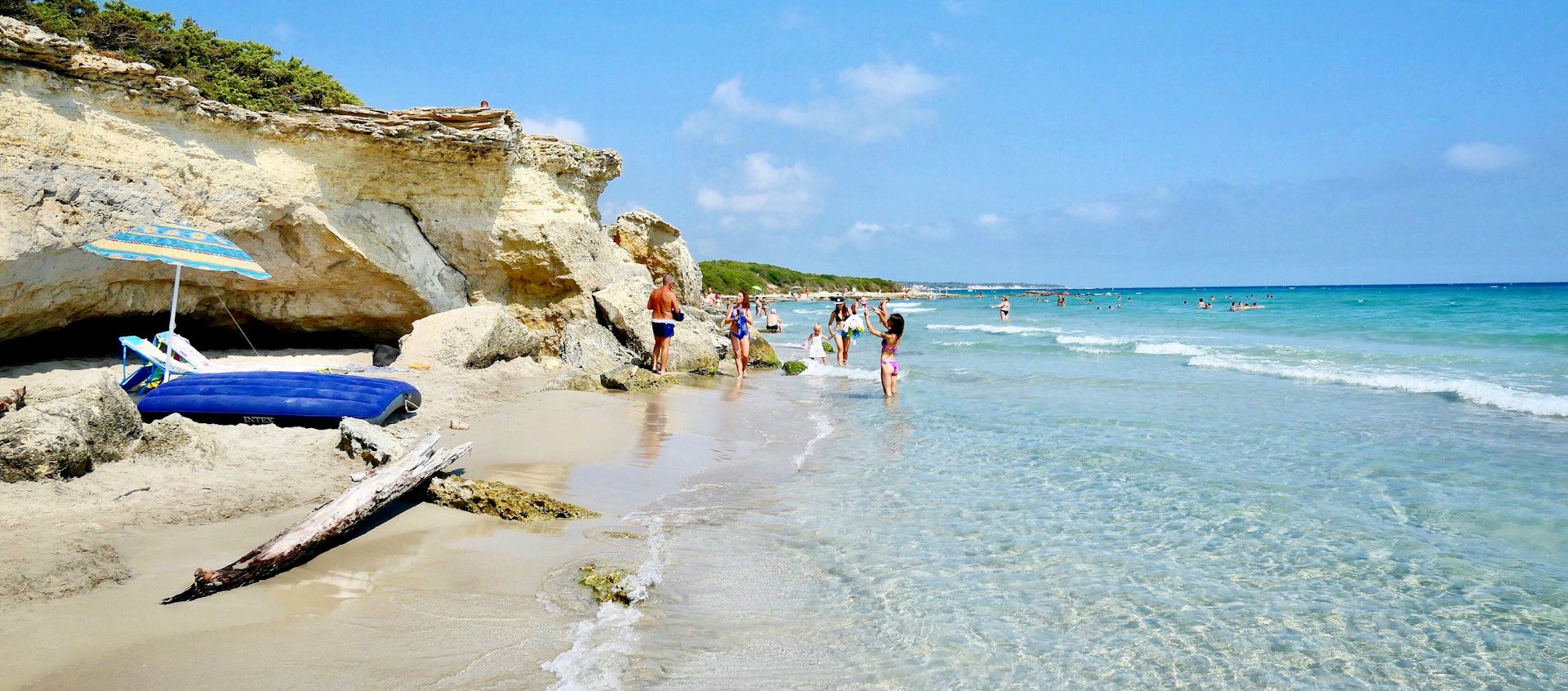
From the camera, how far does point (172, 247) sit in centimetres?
845

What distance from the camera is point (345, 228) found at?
1245cm

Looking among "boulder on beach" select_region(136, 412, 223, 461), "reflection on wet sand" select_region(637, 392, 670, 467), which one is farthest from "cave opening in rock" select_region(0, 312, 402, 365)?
"reflection on wet sand" select_region(637, 392, 670, 467)

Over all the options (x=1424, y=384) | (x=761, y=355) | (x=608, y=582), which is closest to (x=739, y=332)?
(x=761, y=355)

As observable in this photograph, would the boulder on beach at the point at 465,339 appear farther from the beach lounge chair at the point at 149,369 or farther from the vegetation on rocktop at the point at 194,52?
the vegetation on rocktop at the point at 194,52

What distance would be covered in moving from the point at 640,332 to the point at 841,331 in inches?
188

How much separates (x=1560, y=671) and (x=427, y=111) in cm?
1431

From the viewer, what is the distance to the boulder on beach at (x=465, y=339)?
11.6 m

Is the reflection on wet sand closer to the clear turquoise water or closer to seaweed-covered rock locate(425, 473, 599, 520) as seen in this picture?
the clear turquoise water

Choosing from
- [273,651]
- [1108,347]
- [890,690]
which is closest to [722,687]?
[890,690]

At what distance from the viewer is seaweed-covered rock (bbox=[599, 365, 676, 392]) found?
464 inches

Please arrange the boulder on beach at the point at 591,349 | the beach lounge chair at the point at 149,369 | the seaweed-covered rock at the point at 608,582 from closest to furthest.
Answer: the seaweed-covered rock at the point at 608,582
the beach lounge chair at the point at 149,369
the boulder on beach at the point at 591,349

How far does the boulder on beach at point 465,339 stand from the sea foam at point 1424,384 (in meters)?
14.0

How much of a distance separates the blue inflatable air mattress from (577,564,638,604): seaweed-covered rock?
3.71 m

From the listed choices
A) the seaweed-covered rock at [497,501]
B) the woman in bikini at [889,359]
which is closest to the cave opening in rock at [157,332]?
the seaweed-covered rock at [497,501]
